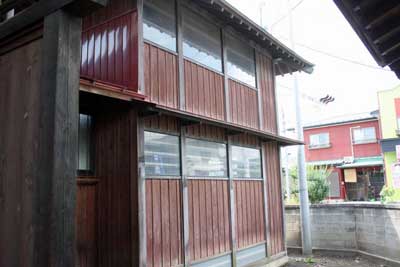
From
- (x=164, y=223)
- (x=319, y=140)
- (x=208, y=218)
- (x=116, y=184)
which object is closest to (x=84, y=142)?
(x=116, y=184)

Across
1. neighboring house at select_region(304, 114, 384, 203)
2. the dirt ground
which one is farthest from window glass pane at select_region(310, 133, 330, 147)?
the dirt ground

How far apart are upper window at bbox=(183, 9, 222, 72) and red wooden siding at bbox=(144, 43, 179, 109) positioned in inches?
24.0

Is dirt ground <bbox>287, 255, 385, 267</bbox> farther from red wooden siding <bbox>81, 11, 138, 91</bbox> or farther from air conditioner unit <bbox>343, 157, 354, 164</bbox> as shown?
A: air conditioner unit <bbox>343, 157, 354, 164</bbox>

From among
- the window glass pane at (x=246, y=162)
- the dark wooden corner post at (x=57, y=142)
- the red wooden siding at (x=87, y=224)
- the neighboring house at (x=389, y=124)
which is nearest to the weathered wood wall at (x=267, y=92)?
the window glass pane at (x=246, y=162)

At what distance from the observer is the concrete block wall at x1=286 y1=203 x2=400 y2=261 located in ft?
30.8

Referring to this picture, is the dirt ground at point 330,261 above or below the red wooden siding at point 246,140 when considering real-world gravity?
below

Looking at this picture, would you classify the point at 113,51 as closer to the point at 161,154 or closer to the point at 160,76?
the point at 160,76

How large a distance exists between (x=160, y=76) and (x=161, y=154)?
1373 millimetres

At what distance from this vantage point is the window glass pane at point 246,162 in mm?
8438

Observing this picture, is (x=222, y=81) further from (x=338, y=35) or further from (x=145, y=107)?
(x=338, y=35)

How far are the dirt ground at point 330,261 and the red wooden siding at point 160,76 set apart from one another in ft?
19.4

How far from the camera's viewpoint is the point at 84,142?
596 cm

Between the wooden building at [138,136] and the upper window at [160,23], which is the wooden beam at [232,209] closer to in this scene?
the wooden building at [138,136]

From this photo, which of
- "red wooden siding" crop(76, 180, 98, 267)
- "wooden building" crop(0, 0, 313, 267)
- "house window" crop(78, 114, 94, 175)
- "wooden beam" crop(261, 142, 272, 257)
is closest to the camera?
"wooden building" crop(0, 0, 313, 267)
